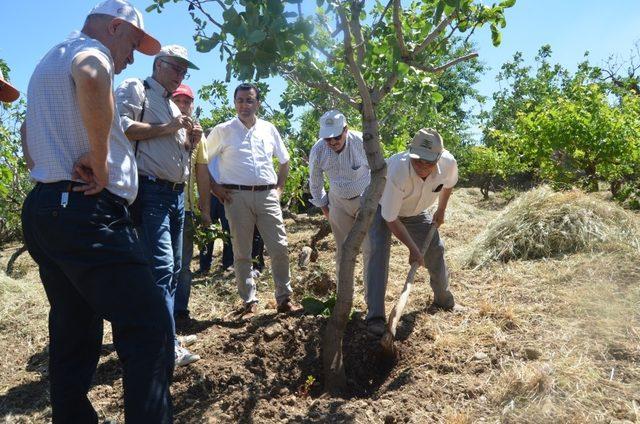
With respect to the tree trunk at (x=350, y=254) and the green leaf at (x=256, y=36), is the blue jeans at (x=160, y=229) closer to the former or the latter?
the tree trunk at (x=350, y=254)

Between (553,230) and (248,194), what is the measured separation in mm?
3336

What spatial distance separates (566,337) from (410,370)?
0.98m

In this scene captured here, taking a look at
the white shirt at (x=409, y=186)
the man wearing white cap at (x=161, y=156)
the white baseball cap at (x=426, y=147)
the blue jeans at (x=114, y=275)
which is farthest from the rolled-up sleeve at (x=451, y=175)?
the blue jeans at (x=114, y=275)

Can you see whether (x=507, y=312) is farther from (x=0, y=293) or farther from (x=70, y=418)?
(x=0, y=293)

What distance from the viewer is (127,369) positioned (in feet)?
6.46

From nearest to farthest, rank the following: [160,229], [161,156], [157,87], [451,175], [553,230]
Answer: [160,229] < [161,156] < [157,87] < [451,175] < [553,230]

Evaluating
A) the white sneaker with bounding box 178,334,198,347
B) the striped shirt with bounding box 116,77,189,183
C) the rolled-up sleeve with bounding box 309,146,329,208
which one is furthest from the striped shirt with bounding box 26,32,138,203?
the rolled-up sleeve with bounding box 309,146,329,208

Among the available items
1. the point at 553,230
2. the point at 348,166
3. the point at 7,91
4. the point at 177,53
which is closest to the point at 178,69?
the point at 177,53

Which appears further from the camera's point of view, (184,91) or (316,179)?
(316,179)

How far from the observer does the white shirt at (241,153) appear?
4.36 meters

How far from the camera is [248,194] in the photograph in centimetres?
434

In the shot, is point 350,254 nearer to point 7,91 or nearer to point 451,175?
point 451,175

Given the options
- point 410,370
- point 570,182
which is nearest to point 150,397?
point 410,370

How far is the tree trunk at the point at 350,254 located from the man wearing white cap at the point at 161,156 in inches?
33.5
